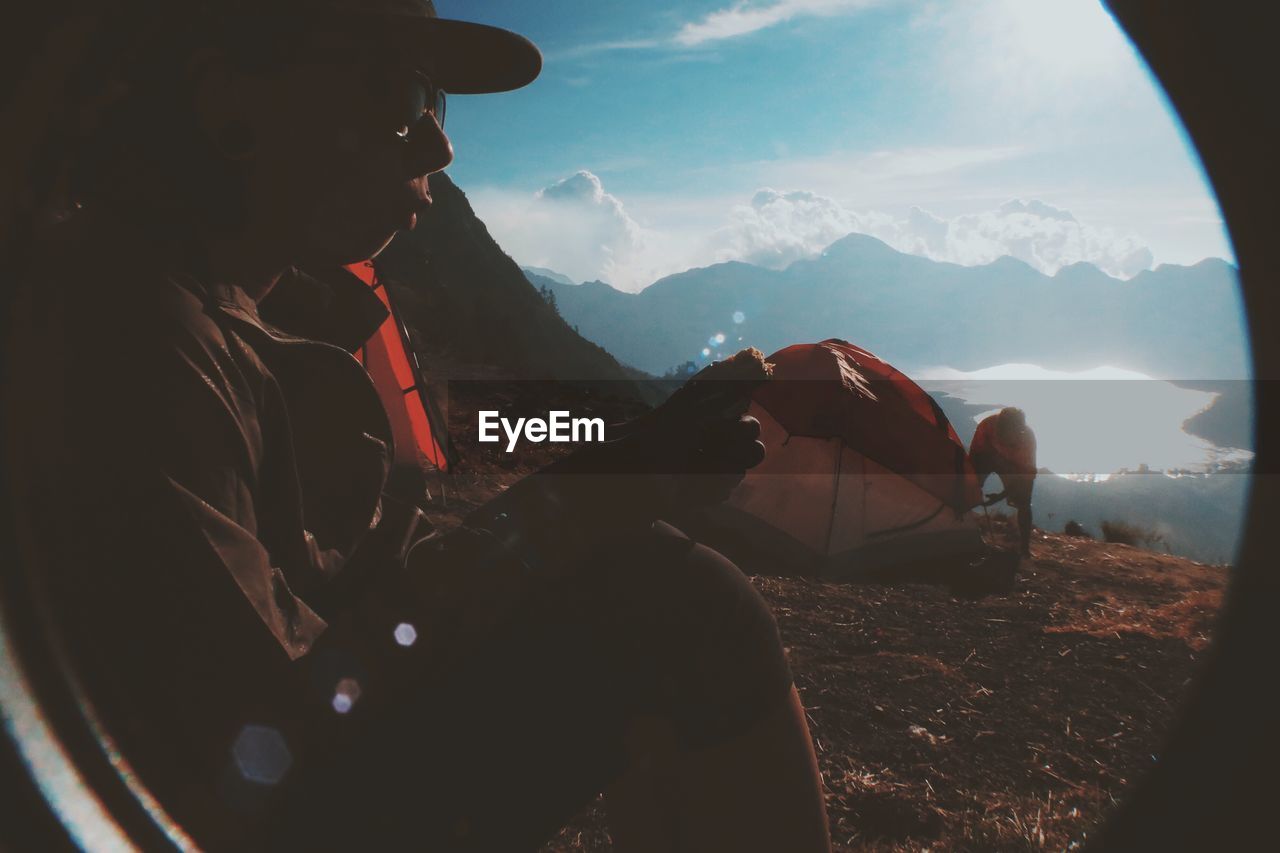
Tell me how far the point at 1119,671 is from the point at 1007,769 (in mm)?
1794

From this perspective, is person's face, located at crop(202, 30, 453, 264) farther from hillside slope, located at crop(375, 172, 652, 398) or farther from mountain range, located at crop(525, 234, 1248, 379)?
mountain range, located at crop(525, 234, 1248, 379)

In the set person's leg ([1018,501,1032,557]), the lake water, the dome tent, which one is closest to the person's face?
the dome tent

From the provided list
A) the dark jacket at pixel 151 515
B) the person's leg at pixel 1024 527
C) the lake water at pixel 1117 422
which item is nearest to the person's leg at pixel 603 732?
the dark jacket at pixel 151 515

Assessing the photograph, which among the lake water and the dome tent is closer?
the dome tent

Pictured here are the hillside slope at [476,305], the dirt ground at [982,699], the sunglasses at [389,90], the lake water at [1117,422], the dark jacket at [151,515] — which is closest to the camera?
the dark jacket at [151,515]

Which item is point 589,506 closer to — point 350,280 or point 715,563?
point 715,563

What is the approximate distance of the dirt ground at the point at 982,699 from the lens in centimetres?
232

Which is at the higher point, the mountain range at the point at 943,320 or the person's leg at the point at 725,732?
the mountain range at the point at 943,320

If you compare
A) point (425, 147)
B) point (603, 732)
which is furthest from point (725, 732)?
point (425, 147)

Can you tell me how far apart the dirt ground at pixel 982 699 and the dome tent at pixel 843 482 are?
388 millimetres

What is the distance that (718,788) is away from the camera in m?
1.15

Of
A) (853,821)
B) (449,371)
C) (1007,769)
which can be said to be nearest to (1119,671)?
(1007,769)

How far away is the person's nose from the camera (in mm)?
1140

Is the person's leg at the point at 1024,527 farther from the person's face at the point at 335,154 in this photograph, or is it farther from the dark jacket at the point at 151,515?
the dark jacket at the point at 151,515
